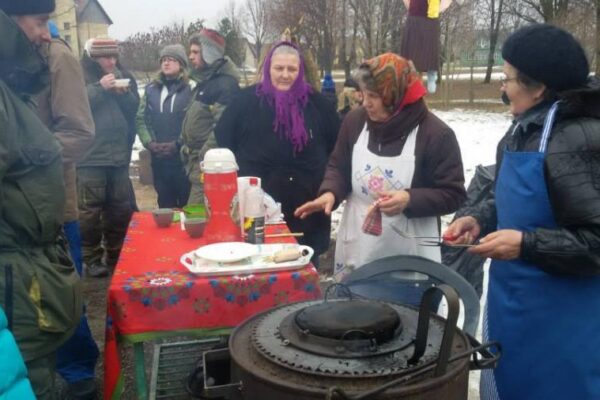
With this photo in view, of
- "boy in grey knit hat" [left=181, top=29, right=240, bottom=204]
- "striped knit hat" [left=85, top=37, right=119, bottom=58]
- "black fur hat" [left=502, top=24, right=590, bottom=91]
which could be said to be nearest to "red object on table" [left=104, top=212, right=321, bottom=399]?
"black fur hat" [left=502, top=24, right=590, bottom=91]

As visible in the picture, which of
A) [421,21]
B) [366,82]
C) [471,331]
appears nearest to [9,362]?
[471,331]

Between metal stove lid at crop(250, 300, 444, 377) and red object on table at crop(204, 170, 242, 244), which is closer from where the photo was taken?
metal stove lid at crop(250, 300, 444, 377)

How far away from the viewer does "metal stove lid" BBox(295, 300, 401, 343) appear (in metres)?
1.52

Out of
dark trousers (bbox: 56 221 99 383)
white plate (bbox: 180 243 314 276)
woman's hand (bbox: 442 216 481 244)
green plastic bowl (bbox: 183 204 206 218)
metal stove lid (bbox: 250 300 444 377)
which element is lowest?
dark trousers (bbox: 56 221 99 383)

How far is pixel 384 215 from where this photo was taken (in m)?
2.63

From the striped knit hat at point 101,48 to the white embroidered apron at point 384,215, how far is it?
3011mm

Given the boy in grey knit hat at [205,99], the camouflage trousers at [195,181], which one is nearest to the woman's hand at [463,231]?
the boy in grey knit hat at [205,99]

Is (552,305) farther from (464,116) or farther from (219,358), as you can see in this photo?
(464,116)

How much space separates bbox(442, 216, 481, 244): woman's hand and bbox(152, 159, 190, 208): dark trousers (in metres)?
3.49

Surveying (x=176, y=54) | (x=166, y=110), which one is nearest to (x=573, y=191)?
(x=166, y=110)

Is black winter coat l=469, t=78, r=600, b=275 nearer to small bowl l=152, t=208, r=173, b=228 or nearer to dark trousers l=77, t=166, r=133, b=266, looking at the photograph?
small bowl l=152, t=208, r=173, b=228

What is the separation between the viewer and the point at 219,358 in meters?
1.85

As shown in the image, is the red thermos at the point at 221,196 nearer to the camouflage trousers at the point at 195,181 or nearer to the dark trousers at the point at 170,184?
the camouflage trousers at the point at 195,181

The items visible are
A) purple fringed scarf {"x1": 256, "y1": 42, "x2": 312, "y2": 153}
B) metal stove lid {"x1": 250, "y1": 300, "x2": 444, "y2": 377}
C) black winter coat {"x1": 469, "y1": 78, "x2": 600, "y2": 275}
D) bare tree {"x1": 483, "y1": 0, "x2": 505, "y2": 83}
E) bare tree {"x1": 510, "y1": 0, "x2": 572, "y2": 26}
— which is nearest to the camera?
metal stove lid {"x1": 250, "y1": 300, "x2": 444, "y2": 377}
